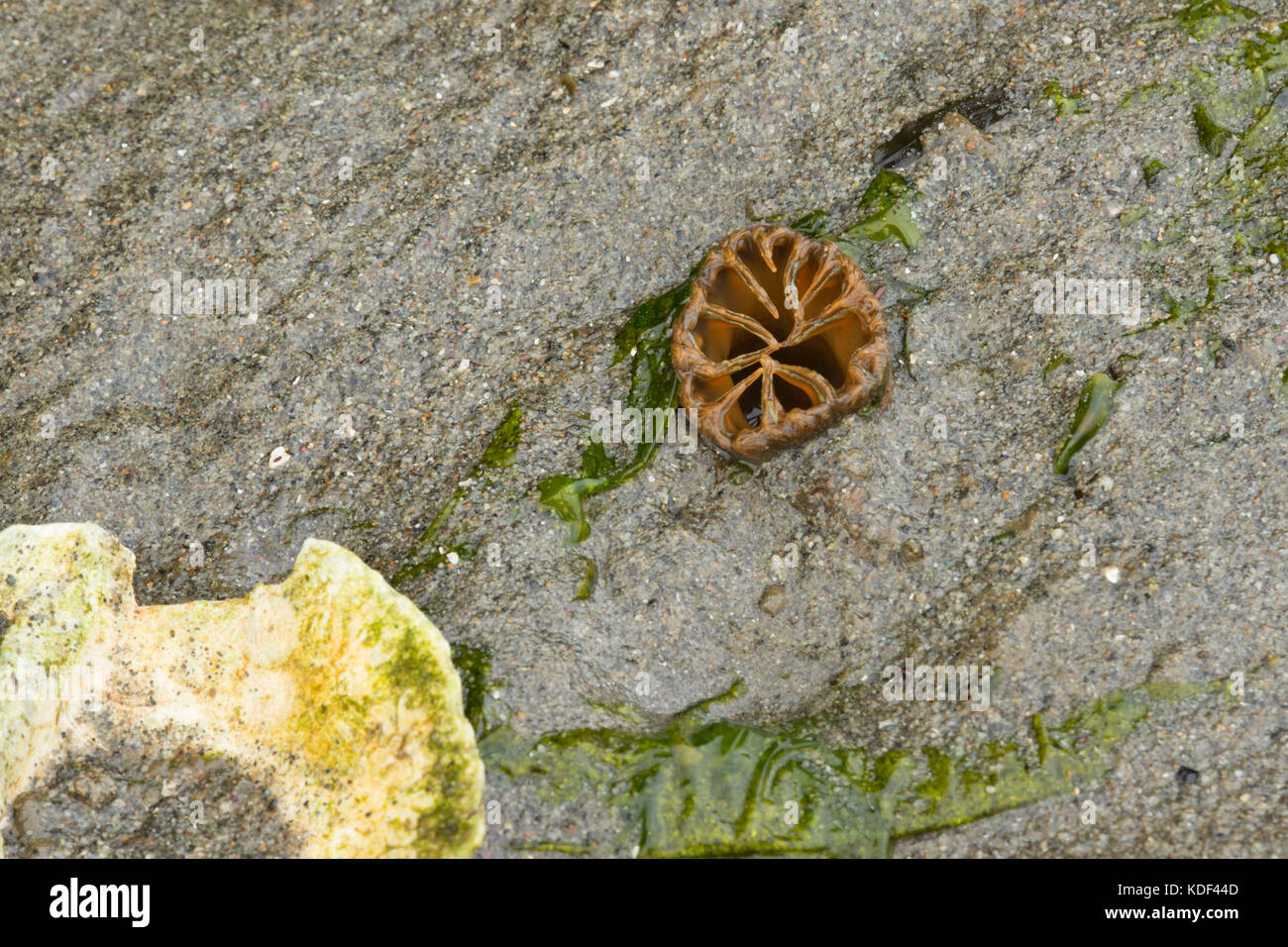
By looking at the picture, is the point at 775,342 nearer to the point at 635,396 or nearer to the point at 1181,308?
the point at 635,396

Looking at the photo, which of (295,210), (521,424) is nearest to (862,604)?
(521,424)

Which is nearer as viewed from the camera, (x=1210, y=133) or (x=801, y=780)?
(x=801, y=780)

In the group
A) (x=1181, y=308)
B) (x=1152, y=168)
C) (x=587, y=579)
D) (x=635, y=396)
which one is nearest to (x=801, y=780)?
(x=587, y=579)

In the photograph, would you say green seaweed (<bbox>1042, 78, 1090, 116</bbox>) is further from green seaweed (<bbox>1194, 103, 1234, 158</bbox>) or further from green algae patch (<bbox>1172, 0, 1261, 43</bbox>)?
green algae patch (<bbox>1172, 0, 1261, 43</bbox>)

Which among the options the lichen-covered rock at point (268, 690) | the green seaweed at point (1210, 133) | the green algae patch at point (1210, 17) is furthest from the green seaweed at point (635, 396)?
the green algae patch at point (1210, 17)

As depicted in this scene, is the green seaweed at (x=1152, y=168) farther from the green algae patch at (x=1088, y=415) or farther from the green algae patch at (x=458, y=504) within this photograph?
the green algae patch at (x=458, y=504)

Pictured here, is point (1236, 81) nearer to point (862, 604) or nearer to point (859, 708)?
point (862, 604)
